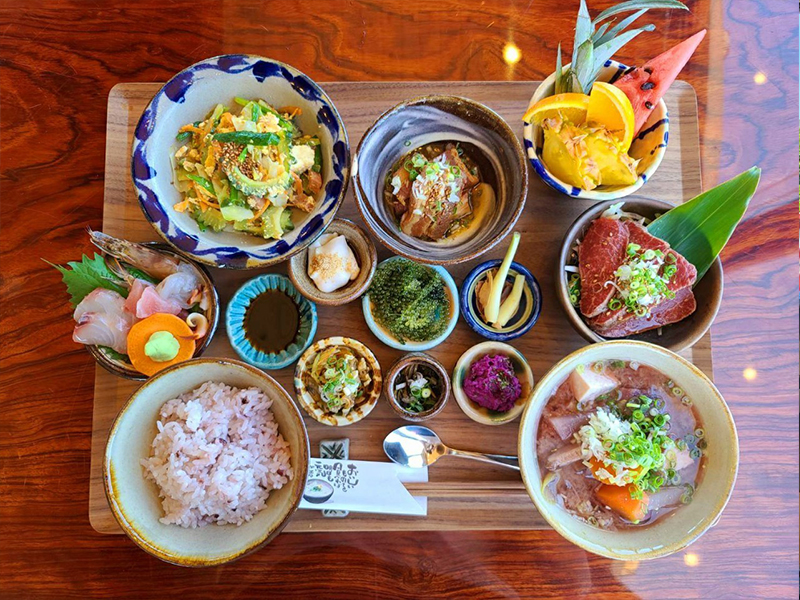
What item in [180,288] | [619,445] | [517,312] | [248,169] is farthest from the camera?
[517,312]

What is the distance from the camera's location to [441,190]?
168 cm

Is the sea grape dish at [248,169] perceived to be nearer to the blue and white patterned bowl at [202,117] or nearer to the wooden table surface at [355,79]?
the blue and white patterned bowl at [202,117]

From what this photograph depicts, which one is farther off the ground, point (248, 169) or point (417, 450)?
point (248, 169)

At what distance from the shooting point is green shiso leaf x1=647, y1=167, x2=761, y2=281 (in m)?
1.69

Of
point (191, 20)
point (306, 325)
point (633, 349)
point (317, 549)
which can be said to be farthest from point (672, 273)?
point (191, 20)

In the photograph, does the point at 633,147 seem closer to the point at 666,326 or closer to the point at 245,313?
the point at 666,326

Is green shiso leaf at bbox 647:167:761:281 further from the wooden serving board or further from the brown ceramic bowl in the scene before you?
the wooden serving board

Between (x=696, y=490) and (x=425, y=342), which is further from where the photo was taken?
(x=425, y=342)

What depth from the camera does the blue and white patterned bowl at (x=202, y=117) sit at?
1660mm

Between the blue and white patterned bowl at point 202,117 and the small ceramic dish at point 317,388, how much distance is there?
35 centimetres

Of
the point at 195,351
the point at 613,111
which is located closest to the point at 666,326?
the point at 613,111

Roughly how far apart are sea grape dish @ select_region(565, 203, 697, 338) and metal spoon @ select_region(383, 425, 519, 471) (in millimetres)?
567

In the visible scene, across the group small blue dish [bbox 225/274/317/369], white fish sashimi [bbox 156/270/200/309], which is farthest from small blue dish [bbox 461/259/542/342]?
white fish sashimi [bbox 156/270/200/309]

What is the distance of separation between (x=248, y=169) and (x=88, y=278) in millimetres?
682
